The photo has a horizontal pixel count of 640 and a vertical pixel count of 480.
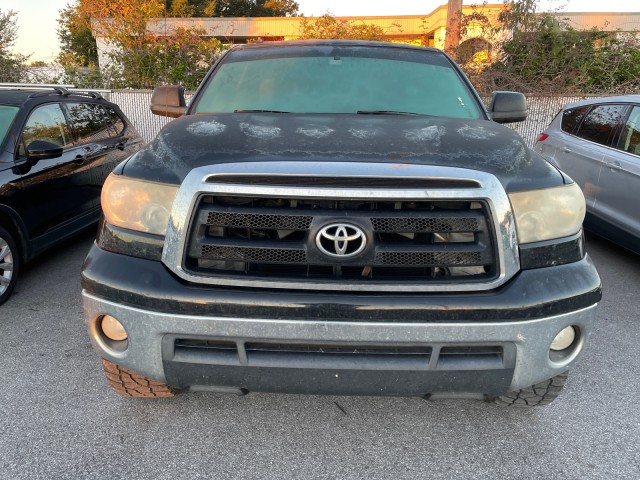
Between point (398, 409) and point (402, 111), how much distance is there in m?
1.79

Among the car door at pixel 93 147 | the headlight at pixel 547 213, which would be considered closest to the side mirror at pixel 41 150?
the car door at pixel 93 147

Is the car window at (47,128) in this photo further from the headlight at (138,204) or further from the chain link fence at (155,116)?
the chain link fence at (155,116)

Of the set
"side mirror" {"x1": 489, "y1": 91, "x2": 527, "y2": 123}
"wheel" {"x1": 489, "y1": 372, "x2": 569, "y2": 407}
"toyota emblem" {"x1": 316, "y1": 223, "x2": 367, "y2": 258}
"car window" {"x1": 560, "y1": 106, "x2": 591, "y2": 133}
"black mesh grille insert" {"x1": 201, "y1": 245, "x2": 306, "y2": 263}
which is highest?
"side mirror" {"x1": 489, "y1": 91, "x2": 527, "y2": 123}

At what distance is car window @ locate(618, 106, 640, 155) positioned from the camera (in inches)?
186

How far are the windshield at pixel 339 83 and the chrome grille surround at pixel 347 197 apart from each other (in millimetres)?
1230

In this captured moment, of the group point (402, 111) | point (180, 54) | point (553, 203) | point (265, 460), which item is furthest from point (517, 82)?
point (265, 460)

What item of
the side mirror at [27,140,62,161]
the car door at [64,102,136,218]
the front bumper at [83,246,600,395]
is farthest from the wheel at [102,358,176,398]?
the car door at [64,102,136,218]

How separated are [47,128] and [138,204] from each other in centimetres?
342

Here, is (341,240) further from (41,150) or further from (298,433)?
(41,150)

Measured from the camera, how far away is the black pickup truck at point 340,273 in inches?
73.4

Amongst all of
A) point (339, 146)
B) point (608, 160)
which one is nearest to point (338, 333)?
point (339, 146)

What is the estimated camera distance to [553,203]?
208 centimetres

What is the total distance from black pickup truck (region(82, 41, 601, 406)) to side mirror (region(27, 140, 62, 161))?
105 inches

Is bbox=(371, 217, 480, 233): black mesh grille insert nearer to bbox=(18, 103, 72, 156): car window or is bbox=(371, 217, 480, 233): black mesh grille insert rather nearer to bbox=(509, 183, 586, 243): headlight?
bbox=(509, 183, 586, 243): headlight
